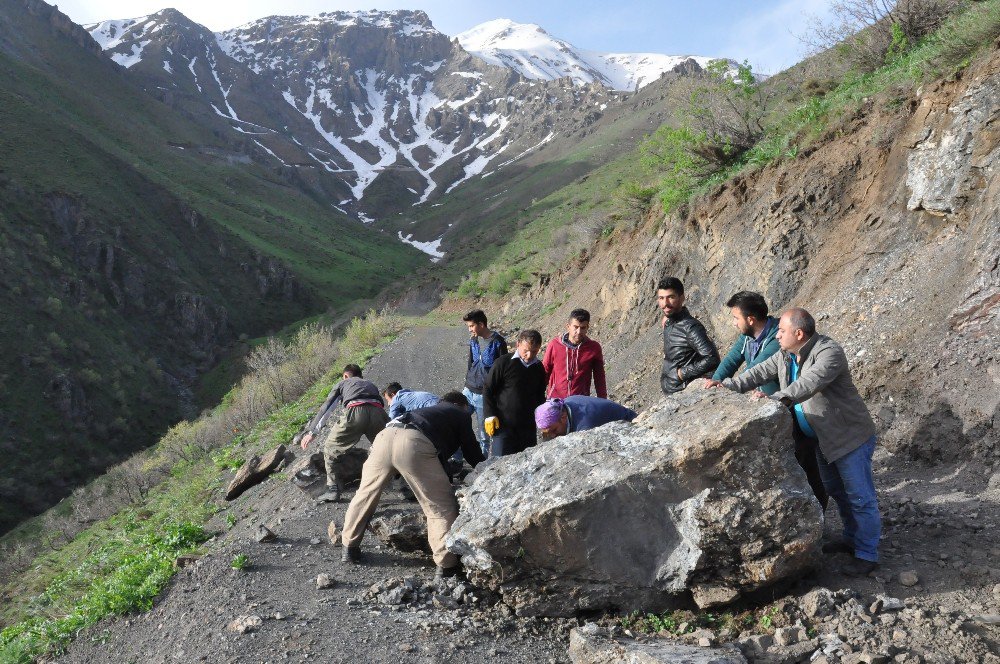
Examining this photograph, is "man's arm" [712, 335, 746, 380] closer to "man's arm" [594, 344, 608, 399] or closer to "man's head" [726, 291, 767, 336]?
"man's head" [726, 291, 767, 336]

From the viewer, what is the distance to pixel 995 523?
4207 millimetres

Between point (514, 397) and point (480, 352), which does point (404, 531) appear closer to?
point (514, 397)

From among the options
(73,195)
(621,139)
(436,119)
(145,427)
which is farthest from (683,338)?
(436,119)

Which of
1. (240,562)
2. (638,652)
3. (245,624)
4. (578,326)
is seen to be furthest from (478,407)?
(638,652)

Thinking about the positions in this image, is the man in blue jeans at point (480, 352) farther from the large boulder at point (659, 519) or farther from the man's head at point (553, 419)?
the large boulder at point (659, 519)

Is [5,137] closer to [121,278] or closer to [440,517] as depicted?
[121,278]

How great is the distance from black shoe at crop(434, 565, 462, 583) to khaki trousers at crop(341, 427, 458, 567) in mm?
48

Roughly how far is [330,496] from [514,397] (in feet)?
9.46

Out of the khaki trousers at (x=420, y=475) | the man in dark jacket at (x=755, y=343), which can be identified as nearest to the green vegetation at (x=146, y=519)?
the khaki trousers at (x=420, y=475)

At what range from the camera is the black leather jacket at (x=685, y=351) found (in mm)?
5094

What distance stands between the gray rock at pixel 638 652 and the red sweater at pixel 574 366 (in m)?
2.42

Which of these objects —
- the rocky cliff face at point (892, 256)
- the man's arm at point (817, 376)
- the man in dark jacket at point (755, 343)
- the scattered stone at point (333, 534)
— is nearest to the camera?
the man's arm at point (817, 376)

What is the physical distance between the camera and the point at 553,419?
482 centimetres

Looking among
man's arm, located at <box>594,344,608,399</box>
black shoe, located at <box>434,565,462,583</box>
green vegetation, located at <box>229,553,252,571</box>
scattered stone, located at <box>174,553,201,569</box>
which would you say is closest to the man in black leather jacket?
man's arm, located at <box>594,344,608,399</box>
